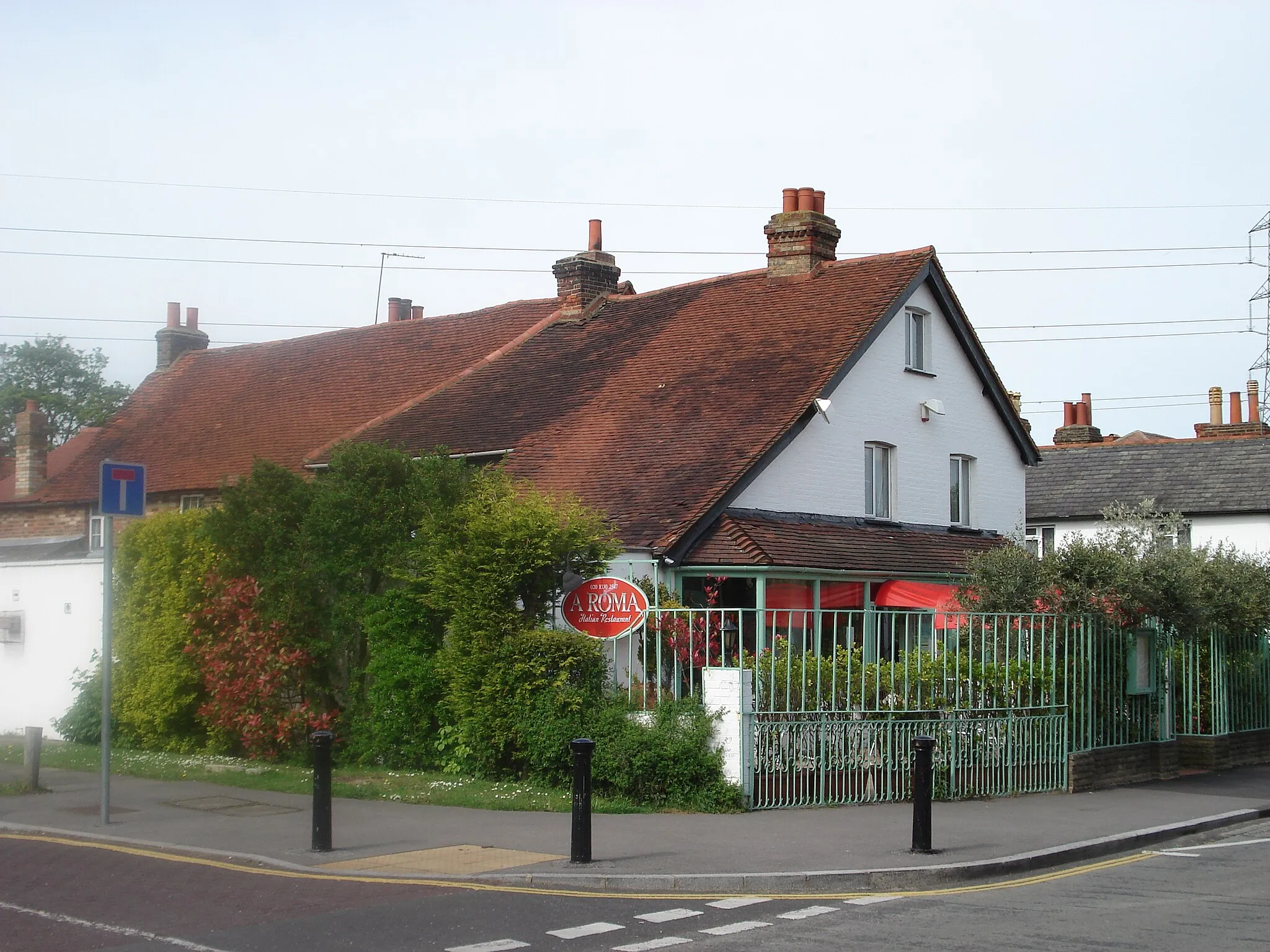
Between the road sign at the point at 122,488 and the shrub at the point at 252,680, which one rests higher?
the road sign at the point at 122,488

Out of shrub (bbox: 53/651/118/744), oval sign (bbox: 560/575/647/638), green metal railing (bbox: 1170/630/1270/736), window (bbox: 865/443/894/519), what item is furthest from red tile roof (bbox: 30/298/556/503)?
green metal railing (bbox: 1170/630/1270/736)

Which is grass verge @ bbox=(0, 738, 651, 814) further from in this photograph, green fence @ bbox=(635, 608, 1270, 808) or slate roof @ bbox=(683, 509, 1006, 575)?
slate roof @ bbox=(683, 509, 1006, 575)

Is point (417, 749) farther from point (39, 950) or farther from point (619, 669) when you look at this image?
point (39, 950)

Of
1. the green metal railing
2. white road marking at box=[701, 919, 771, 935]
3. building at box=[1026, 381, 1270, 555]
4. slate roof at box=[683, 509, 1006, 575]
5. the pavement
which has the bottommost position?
white road marking at box=[701, 919, 771, 935]

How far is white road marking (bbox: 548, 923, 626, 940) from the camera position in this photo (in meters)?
8.48

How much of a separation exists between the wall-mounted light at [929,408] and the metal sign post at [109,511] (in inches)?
571

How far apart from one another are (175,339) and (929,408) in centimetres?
2098

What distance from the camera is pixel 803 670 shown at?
47.0 feet

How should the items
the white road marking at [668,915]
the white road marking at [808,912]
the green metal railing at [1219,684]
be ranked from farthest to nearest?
1. the green metal railing at [1219,684]
2. the white road marking at [808,912]
3. the white road marking at [668,915]

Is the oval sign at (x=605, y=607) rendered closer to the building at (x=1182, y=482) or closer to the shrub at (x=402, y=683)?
the shrub at (x=402, y=683)

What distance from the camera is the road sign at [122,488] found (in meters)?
12.8

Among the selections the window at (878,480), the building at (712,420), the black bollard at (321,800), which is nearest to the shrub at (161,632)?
the building at (712,420)

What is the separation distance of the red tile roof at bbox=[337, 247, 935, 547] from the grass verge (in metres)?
4.55

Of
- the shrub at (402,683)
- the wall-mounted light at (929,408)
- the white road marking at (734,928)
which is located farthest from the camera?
the wall-mounted light at (929,408)
